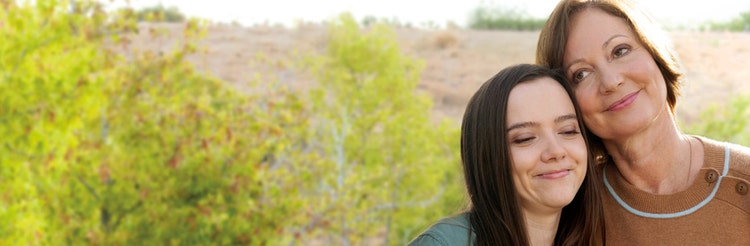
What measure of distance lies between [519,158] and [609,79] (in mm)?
332

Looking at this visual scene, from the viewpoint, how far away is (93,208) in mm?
8000

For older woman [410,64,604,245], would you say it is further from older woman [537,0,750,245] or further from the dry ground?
the dry ground

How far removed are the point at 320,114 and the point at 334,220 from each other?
20.3 ft

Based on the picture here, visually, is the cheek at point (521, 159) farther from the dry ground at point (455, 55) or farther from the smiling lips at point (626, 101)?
the dry ground at point (455, 55)

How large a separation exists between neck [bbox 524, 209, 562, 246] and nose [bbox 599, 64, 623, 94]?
1.10ft

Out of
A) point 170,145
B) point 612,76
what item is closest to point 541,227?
point 612,76

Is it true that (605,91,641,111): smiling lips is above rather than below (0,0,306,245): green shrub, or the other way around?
above

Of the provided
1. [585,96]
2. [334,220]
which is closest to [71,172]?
[334,220]

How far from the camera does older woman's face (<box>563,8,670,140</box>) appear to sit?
2.15 meters

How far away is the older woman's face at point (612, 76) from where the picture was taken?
7.06ft

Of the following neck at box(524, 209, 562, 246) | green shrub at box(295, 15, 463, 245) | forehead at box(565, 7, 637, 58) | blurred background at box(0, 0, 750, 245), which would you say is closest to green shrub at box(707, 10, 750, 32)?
blurred background at box(0, 0, 750, 245)

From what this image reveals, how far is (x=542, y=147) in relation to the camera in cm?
202

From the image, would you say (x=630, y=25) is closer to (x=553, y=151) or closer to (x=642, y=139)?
(x=642, y=139)

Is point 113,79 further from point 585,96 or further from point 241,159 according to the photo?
point 585,96
